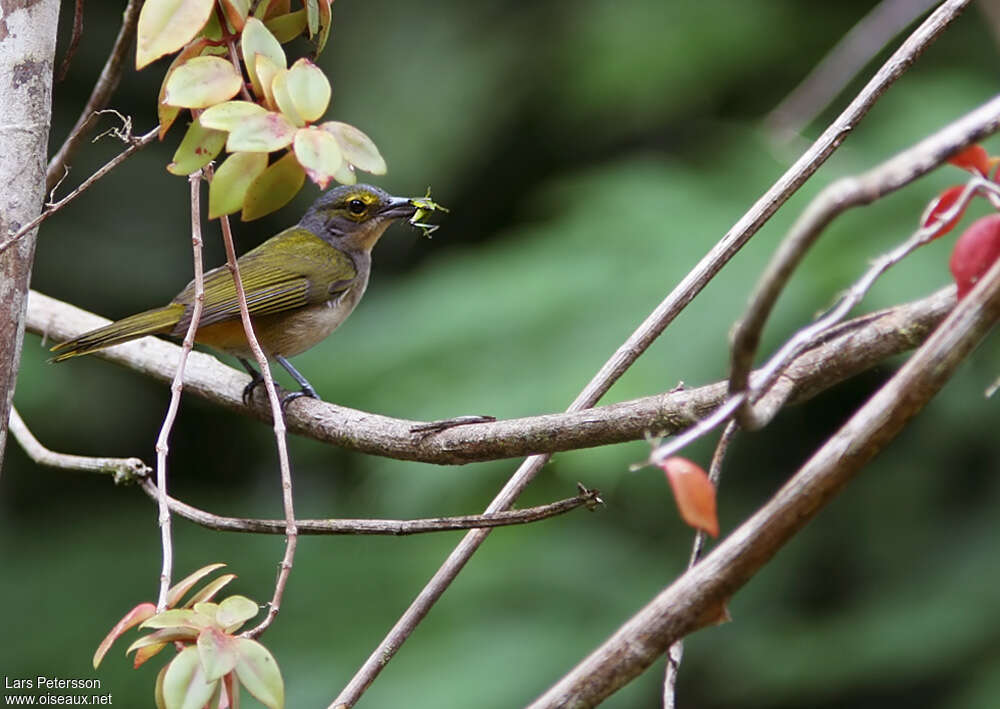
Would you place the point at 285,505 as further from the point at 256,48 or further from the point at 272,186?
the point at 256,48

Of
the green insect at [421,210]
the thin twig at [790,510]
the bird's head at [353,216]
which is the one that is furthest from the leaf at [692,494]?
the bird's head at [353,216]

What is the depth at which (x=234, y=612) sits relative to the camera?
1390mm

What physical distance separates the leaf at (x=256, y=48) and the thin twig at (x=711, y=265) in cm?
69

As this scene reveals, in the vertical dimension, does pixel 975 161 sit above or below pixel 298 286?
below

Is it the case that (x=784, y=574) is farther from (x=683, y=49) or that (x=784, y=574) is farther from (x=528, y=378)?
(x=683, y=49)

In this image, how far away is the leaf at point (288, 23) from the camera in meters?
1.81

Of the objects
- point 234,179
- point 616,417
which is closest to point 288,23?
point 234,179

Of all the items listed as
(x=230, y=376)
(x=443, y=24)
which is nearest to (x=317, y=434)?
(x=230, y=376)

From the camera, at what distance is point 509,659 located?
4402mm

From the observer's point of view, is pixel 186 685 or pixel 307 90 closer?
pixel 186 685

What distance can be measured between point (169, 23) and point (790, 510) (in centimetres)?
104

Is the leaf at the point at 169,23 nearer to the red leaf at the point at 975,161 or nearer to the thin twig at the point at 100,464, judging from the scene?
the red leaf at the point at 975,161

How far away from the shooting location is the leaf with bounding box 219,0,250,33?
5.28 feet

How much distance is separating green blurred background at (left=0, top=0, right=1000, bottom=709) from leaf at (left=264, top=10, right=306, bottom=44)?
169 cm
